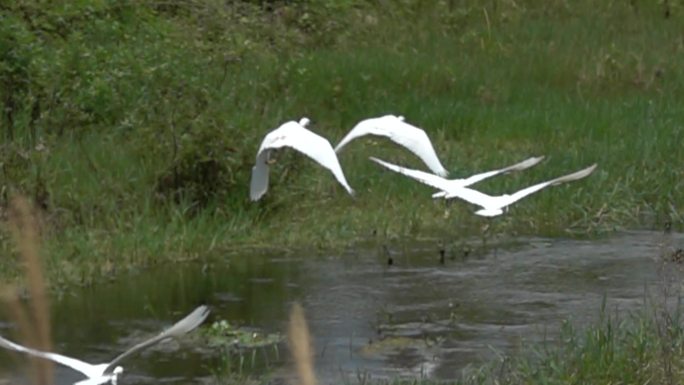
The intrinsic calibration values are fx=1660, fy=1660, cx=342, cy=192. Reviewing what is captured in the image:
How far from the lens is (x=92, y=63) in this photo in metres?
10.3

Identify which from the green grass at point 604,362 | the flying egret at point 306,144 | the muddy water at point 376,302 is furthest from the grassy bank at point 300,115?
the green grass at point 604,362

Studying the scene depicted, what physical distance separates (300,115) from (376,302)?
4.06 m

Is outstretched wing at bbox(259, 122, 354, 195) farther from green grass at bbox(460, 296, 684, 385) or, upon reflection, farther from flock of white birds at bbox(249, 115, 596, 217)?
green grass at bbox(460, 296, 684, 385)

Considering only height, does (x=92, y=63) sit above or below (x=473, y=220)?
above

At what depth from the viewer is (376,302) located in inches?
279

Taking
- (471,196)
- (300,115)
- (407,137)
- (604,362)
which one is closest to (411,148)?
(407,137)

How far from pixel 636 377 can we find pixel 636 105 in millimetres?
6458

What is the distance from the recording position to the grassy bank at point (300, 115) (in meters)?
8.38

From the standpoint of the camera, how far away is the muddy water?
6125 mm

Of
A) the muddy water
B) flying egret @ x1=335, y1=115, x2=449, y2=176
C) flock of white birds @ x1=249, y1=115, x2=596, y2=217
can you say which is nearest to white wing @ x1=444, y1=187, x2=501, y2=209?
flock of white birds @ x1=249, y1=115, x2=596, y2=217

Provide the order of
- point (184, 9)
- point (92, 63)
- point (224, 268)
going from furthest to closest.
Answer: point (184, 9) → point (92, 63) → point (224, 268)

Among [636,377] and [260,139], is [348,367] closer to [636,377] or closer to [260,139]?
[636,377]

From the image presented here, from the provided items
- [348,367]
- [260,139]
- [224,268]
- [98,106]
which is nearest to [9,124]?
[98,106]

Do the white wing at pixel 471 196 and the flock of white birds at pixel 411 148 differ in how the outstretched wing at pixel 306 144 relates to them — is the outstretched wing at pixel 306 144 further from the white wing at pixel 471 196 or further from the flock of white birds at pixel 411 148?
the white wing at pixel 471 196
